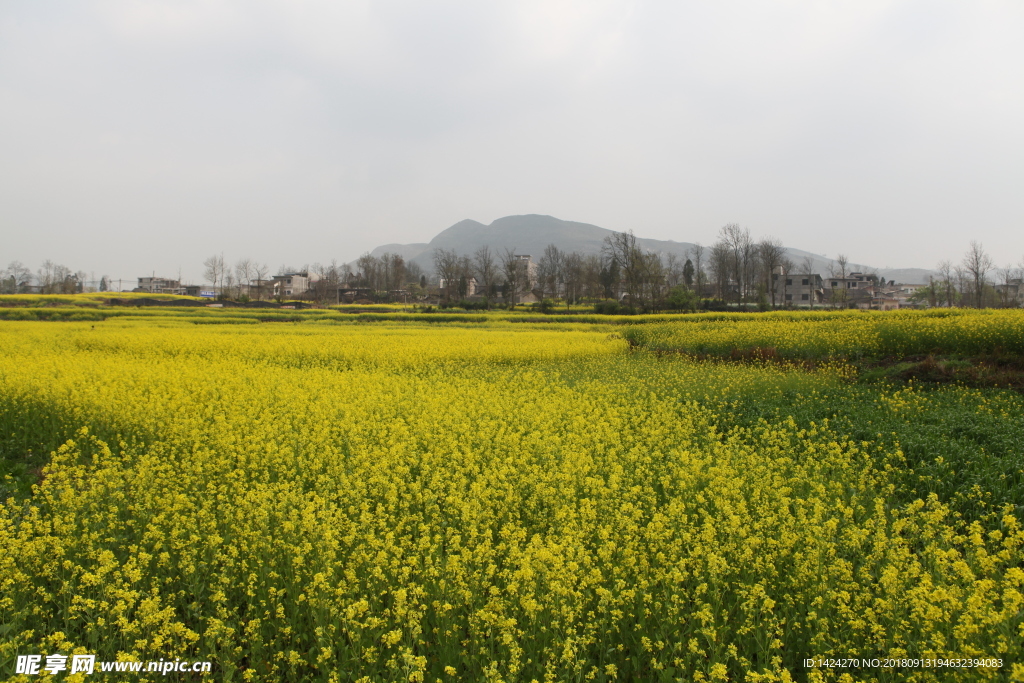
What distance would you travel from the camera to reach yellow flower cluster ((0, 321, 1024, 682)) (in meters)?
3.31

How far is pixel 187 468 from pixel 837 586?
21.3 feet

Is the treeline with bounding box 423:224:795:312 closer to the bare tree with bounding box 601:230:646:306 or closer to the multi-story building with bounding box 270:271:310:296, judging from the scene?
the bare tree with bounding box 601:230:646:306

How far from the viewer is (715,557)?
365cm

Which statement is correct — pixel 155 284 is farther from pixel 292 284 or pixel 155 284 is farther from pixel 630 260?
pixel 630 260

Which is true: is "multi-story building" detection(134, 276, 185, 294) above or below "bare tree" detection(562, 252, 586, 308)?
above

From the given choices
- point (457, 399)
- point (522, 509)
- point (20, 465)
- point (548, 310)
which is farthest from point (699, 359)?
point (548, 310)

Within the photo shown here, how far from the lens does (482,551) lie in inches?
155

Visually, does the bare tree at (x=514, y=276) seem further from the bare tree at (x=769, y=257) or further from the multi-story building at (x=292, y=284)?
the multi-story building at (x=292, y=284)

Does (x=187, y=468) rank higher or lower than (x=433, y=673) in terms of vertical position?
higher

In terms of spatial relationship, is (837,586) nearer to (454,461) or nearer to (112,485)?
(454,461)

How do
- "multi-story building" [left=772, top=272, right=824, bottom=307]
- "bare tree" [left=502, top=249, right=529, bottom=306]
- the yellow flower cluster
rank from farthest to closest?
"multi-story building" [left=772, top=272, right=824, bottom=307] < "bare tree" [left=502, top=249, right=529, bottom=306] < the yellow flower cluster

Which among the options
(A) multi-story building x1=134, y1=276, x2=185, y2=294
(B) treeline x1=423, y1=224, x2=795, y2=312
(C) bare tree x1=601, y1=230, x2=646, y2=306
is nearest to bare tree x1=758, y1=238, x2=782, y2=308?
(B) treeline x1=423, y1=224, x2=795, y2=312

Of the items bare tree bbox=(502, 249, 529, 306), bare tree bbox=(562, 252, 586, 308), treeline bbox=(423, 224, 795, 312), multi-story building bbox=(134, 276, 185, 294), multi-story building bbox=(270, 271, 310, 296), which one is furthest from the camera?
multi-story building bbox=(134, 276, 185, 294)

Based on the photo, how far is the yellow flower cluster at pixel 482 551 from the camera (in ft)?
10.9
